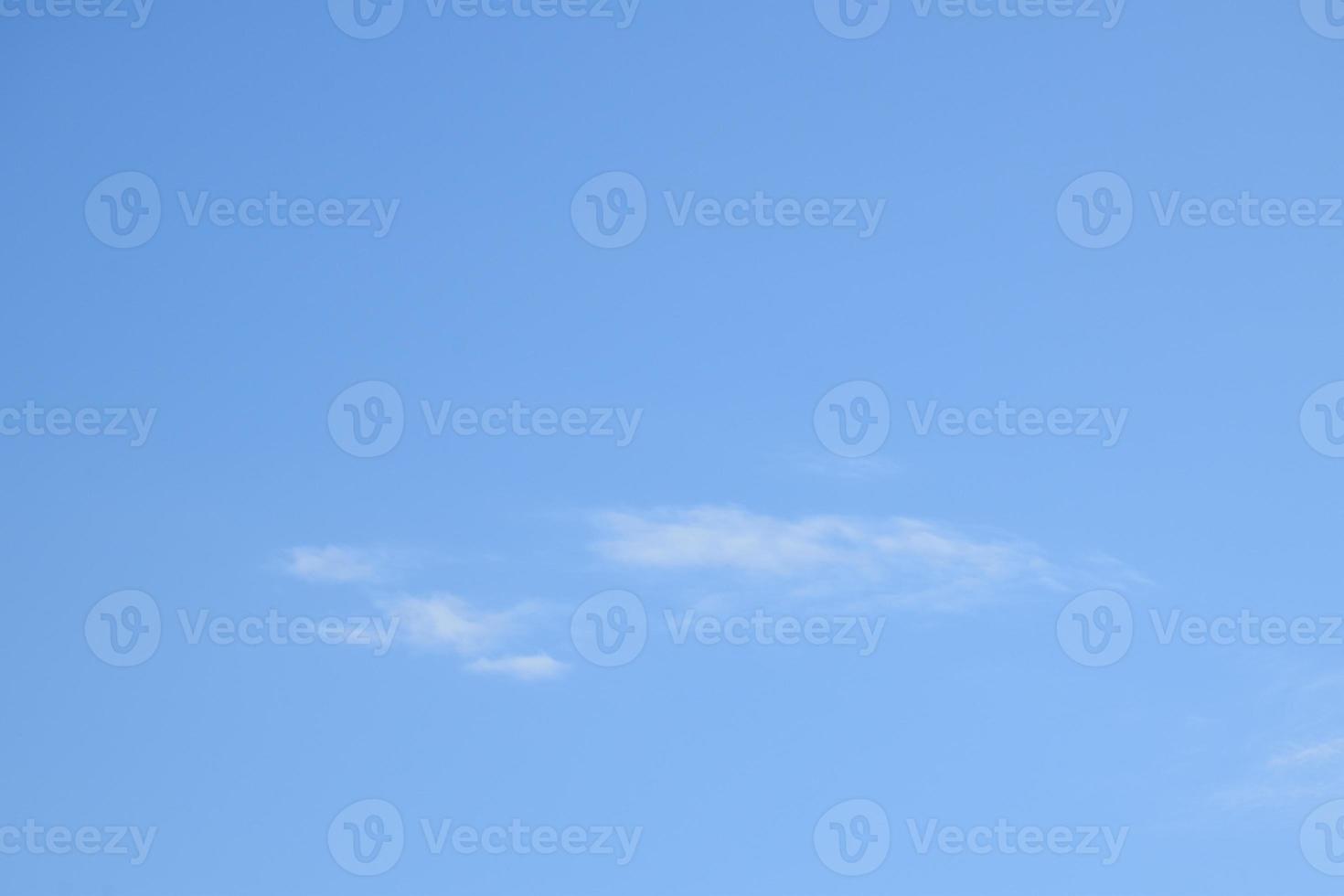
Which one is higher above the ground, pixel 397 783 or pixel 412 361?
pixel 412 361

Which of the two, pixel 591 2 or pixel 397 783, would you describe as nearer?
pixel 397 783

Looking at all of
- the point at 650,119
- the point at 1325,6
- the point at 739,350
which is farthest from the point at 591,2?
the point at 1325,6

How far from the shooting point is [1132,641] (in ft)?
15.8

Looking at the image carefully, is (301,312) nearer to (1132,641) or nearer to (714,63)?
(714,63)

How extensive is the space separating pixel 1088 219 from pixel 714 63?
131 centimetres

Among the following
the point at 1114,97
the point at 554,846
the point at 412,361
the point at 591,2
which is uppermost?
the point at 591,2

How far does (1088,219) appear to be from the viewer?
16.4 feet

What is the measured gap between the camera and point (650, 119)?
505cm

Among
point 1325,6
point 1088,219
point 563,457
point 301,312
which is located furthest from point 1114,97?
point 301,312

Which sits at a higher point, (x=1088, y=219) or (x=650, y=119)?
(x=650, y=119)

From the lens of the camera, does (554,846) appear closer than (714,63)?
Yes

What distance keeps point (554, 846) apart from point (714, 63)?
253 cm

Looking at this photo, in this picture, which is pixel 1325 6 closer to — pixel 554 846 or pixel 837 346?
Result: pixel 837 346

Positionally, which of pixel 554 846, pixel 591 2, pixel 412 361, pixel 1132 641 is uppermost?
pixel 591 2
